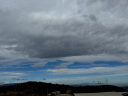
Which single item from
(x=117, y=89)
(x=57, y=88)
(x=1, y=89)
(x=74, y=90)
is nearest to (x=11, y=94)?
(x=1, y=89)

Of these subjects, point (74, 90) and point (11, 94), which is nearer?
point (11, 94)

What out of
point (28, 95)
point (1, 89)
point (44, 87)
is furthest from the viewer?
point (44, 87)

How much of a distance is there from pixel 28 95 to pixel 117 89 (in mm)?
43723

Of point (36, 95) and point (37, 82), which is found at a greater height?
Answer: point (37, 82)

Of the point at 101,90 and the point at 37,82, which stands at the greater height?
the point at 37,82

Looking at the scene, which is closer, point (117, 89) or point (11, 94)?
point (11, 94)

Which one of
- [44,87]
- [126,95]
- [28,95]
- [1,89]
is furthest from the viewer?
[44,87]

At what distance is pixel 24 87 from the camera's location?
6950 centimetres

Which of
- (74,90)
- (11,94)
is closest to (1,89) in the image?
(11,94)

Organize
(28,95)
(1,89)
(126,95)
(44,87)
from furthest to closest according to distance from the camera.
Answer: (44,87), (1,89), (28,95), (126,95)

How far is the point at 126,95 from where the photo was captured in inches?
1935

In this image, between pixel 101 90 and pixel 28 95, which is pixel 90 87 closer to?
pixel 101 90

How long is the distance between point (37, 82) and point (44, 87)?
15.1 feet

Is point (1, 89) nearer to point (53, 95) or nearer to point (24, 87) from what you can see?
point (24, 87)
